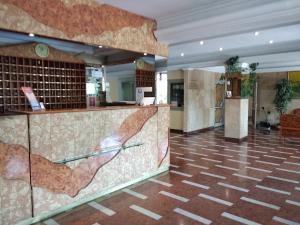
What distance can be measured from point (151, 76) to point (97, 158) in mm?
2013

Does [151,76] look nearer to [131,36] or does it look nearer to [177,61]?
[131,36]

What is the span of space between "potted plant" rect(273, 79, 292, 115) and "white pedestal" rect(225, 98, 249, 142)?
13.0 ft

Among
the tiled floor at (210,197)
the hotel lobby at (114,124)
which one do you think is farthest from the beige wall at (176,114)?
the hotel lobby at (114,124)

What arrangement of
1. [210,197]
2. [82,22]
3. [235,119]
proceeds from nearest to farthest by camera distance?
[82,22] < [210,197] < [235,119]

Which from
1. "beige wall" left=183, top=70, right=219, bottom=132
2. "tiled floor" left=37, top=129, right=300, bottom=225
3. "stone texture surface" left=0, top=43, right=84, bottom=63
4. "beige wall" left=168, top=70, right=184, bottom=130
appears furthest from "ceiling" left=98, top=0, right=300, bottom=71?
"beige wall" left=168, top=70, right=184, bottom=130

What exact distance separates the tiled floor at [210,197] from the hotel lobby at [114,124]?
0.07 feet

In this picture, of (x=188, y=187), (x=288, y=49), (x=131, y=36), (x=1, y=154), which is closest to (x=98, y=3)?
(x=131, y=36)

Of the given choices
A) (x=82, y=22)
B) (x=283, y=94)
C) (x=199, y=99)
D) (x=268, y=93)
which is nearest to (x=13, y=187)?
(x=82, y=22)

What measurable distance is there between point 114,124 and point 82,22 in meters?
1.56

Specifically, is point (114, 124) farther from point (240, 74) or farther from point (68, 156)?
point (240, 74)

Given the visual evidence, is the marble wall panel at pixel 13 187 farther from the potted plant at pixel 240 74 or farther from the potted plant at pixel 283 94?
the potted plant at pixel 283 94

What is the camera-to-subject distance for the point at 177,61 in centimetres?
852

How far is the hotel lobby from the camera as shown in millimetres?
2854

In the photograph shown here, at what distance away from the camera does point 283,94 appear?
10.6 m
